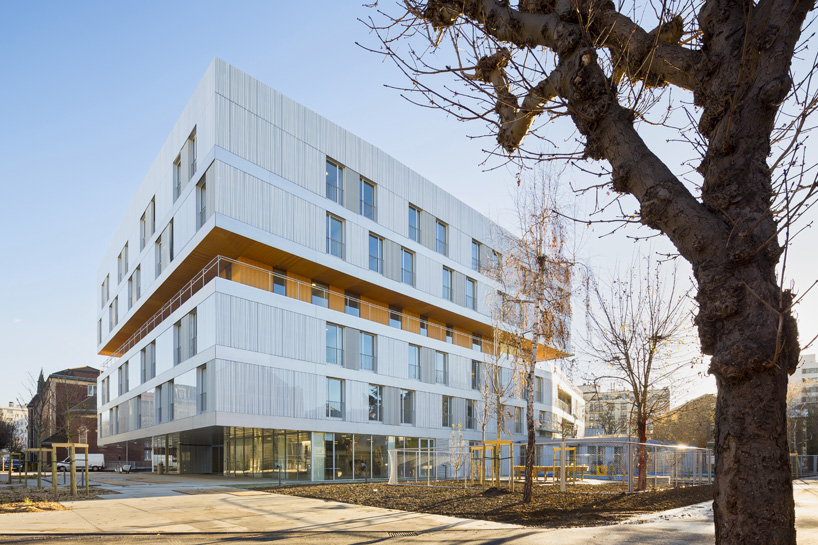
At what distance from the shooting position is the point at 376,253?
3544cm

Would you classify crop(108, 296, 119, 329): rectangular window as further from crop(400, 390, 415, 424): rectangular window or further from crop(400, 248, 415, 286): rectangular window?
crop(400, 390, 415, 424): rectangular window

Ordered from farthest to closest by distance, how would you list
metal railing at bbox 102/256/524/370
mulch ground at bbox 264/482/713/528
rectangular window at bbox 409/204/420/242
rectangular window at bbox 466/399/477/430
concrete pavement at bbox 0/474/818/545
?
rectangular window at bbox 466/399/477/430
rectangular window at bbox 409/204/420/242
metal railing at bbox 102/256/524/370
mulch ground at bbox 264/482/713/528
concrete pavement at bbox 0/474/818/545

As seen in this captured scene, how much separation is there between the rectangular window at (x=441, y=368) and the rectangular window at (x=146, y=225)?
18.7 metres

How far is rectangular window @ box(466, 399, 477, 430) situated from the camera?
41.9 meters

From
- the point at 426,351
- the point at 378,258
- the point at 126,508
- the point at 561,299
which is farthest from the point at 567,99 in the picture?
the point at 426,351

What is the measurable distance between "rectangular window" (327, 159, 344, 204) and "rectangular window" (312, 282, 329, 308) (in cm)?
453

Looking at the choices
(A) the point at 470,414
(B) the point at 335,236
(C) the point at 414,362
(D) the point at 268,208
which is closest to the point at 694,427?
(A) the point at 470,414

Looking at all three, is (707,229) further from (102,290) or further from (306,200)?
(102,290)

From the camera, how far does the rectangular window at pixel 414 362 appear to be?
37.9 meters

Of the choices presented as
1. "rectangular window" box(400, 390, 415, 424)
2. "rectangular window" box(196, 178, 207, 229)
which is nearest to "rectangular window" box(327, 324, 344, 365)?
"rectangular window" box(400, 390, 415, 424)

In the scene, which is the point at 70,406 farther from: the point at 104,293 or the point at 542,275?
the point at 542,275

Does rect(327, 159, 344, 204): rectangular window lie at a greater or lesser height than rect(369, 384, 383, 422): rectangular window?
greater

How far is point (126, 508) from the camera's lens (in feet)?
47.0

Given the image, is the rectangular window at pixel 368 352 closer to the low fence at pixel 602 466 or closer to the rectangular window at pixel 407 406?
the rectangular window at pixel 407 406
